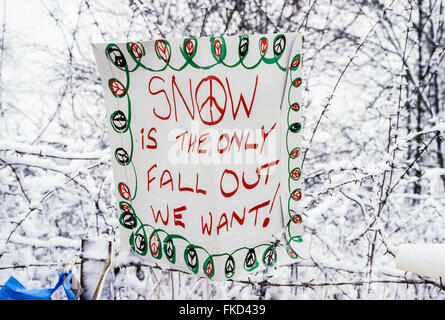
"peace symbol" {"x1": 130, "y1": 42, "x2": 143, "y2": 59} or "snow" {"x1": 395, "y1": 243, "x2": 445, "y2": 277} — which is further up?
"peace symbol" {"x1": 130, "y1": 42, "x2": 143, "y2": 59}

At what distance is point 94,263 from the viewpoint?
3.15 feet

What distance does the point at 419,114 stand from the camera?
4359 millimetres

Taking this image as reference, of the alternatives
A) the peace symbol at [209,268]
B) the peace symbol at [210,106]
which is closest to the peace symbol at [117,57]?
the peace symbol at [210,106]

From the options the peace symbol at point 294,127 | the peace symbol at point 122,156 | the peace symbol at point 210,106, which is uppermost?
the peace symbol at point 210,106

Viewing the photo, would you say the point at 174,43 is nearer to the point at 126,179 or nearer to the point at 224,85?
the point at 224,85

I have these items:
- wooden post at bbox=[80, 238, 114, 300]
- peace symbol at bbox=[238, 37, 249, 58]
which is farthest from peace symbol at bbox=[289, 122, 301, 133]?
wooden post at bbox=[80, 238, 114, 300]

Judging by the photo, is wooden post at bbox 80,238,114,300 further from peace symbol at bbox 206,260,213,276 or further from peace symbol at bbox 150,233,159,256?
peace symbol at bbox 206,260,213,276

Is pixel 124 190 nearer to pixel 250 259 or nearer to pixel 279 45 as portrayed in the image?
pixel 250 259

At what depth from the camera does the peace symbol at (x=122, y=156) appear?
0.99m

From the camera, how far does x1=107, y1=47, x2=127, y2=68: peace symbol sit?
924 millimetres

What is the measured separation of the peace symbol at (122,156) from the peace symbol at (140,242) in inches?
9.3

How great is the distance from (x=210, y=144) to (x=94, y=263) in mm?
485

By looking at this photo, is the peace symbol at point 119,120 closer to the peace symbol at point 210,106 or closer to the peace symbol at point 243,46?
the peace symbol at point 210,106
